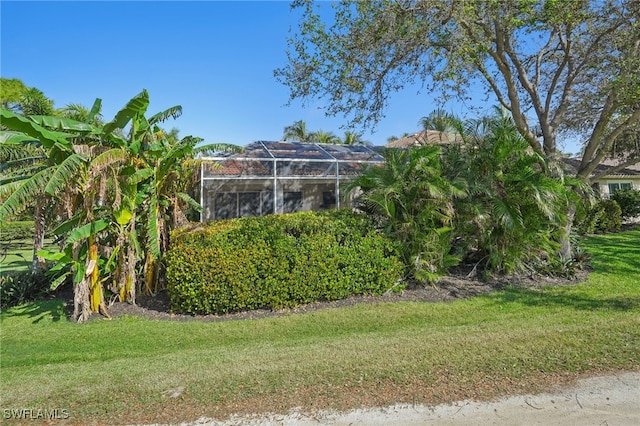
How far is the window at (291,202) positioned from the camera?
16.2 meters

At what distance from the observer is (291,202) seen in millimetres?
16422

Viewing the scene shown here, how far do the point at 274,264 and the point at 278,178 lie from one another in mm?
7506

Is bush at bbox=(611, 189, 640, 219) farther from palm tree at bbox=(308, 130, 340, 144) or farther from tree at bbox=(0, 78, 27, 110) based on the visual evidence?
tree at bbox=(0, 78, 27, 110)

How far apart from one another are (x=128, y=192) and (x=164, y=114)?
2.14 metres

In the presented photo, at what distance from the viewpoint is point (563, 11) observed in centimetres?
840

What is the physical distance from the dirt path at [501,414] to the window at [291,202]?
13150 millimetres

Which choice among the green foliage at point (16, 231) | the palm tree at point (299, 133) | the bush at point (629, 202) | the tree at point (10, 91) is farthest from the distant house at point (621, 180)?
the tree at point (10, 91)

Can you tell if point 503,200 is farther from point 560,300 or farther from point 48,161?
point 48,161

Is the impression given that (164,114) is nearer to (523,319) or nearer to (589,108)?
(523,319)

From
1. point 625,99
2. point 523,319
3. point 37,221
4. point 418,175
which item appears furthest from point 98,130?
point 625,99

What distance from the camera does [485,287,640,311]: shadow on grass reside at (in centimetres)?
670

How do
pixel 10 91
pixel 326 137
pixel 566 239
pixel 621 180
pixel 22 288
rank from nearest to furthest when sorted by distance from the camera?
1. pixel 22 288
2. pixel 566 239
3. pixel 10 91
4. pixel 621 180
5. pixel 326 137

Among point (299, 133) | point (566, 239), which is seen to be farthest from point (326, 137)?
point (566, 239)

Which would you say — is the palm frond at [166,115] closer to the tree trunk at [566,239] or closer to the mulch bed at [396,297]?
the mulch bed at [396,297]
